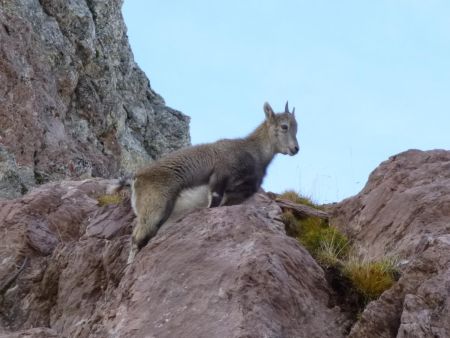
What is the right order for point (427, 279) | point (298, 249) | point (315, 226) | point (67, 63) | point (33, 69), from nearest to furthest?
1. point (427, 279)
2. point (298, 249)
3. point (315, 226)
4. point (33, 69)
5. point (67, 63)

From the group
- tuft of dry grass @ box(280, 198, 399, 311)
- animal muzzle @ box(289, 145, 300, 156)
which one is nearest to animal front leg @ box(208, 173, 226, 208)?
tuft of dry grass @ box(280, 198, 399, 311)

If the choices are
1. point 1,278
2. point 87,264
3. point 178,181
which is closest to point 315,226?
point 178,181

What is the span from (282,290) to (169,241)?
6.46 ft

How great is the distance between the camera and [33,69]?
20031 millimetres

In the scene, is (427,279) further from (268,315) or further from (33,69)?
(33,69)

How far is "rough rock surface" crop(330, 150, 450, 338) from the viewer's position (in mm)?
8109

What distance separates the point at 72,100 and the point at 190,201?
35.9 feet

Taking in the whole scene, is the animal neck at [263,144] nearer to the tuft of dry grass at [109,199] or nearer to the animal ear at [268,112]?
the animal ear at [268,112]

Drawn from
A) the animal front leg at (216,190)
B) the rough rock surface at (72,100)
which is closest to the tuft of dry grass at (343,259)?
the animal front leg at (216,190)

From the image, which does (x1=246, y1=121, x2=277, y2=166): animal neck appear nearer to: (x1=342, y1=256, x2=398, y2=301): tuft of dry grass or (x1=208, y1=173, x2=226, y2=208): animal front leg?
(x1=208, y1=173, x2=226, y2=208): animal front leg

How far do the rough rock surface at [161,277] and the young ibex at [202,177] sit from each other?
37 centimetres

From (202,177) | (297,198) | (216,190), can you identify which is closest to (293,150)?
(297,198)

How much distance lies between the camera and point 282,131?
552 inches

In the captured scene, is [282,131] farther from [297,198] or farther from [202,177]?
[202,177]
